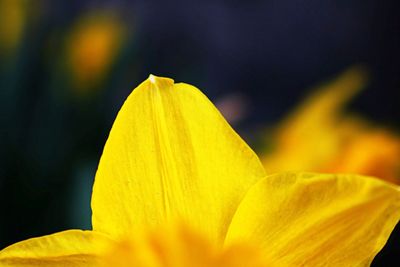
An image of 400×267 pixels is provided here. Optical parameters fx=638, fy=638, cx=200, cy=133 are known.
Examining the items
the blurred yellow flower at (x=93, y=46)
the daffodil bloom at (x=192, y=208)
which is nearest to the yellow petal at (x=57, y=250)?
the daffodil bloom at (x=192, y=208)

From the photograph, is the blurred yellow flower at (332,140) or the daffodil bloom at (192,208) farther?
the blurred yellow flower at (332,140)

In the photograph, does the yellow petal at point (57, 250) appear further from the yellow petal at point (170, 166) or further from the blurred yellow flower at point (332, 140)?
the blurred yellow flower at point (332, 140)

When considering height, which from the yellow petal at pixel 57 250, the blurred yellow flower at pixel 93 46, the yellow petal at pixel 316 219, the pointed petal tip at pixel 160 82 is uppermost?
the blurred yellow flower at pixel 93 46

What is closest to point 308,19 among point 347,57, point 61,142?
point 347,57

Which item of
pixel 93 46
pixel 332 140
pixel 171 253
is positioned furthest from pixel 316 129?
pixel 171 253

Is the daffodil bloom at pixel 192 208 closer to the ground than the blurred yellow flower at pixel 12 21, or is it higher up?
closer to the ground
